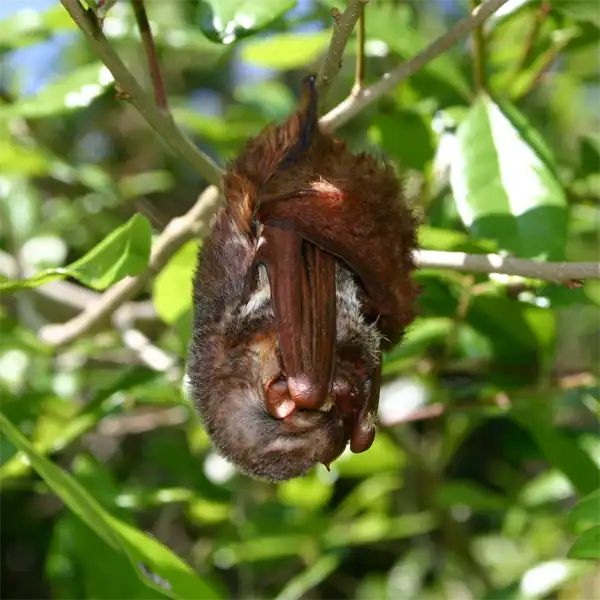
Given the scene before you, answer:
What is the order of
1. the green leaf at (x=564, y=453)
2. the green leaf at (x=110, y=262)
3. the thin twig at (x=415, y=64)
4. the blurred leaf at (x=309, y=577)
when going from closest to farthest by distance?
the green leaf at (x=110, y=262)
the thin twig at (x=415, y=64)
the green leaf at (x=564, y=453)
the blurred leaf at (x=309, y=577)

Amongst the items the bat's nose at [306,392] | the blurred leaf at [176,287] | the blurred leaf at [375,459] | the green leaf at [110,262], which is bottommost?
the blurred leaf at [375,459]

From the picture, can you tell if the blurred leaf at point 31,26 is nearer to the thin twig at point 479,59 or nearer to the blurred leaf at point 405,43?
the blurred leaf at point 405,43

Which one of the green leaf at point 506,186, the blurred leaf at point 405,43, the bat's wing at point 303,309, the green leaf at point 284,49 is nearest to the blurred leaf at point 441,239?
the green leaf at point 506,186

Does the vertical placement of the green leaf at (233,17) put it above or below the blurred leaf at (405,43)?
above

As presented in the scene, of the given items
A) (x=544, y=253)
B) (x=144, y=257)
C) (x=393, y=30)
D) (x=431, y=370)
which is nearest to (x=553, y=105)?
(x=431, y=370)

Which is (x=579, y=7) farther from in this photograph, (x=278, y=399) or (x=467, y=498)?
(x=467, y=498)

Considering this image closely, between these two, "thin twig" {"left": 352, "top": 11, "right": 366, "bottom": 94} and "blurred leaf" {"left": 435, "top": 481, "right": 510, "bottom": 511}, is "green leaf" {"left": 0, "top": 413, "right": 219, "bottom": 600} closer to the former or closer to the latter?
"thin twig" {"left": 352, "top": 11, "right": 366, "bottom": 94}

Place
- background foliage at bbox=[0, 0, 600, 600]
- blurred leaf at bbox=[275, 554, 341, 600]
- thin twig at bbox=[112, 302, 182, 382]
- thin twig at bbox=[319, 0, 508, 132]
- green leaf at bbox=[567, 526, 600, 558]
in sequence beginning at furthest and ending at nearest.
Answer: blurred leaf at bbox=[275, 554, 341, 600]
thin twig at bbox=[112, 302, 182, 382]
background foliage at bbox=[0, 0, 600, 600]
thin twig at bbox=[319, 0, 508, 132]
green leaf at bbox=[567, 526, 600, 558]

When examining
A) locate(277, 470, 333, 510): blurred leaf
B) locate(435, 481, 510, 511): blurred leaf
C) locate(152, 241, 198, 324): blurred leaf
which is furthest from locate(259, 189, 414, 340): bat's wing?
locate(277, 470, 333, 510): blurred leaf
